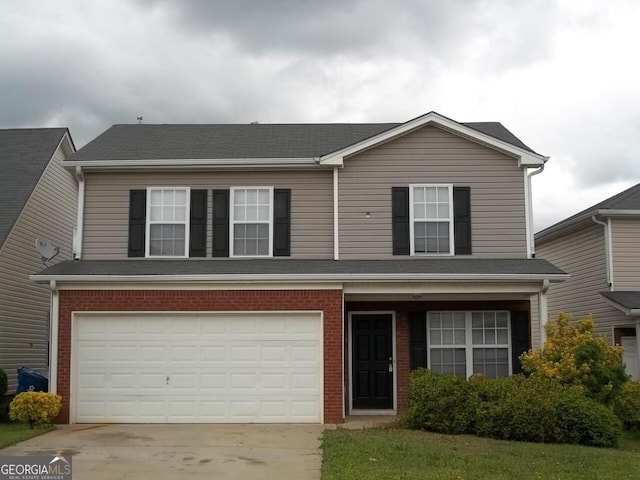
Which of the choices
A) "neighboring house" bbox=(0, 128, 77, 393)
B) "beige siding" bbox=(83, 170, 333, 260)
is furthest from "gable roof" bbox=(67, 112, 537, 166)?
"neighboring house" bbox=(0, 128, 77, 393)

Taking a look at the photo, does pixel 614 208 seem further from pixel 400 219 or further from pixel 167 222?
pixel 167 222

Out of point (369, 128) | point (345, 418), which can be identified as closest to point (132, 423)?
point (345, 418)

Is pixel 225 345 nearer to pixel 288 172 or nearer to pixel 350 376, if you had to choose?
pixel 350 376

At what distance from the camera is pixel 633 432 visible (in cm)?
1477

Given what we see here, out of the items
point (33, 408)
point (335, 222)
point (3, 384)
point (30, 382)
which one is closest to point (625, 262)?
point (335, 222)

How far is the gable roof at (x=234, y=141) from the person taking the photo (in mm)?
17328

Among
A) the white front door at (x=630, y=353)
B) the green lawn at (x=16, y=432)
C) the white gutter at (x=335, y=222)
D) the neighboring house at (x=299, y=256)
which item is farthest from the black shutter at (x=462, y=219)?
the green lawn at (x=16, y=432)

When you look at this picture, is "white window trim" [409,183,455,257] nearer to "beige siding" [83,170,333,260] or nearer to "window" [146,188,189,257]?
"beige siding" [83,170,333,260]

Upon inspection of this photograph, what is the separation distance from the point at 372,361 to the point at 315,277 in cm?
304

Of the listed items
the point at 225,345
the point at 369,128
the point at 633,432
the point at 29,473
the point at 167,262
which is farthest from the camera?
the point at 369,128

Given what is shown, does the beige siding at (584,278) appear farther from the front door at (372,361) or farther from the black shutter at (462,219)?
the front door at (372,361)

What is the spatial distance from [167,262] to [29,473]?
7125 mm

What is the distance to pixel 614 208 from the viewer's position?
19.5m

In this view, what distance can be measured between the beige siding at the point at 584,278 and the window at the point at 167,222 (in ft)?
35.0
